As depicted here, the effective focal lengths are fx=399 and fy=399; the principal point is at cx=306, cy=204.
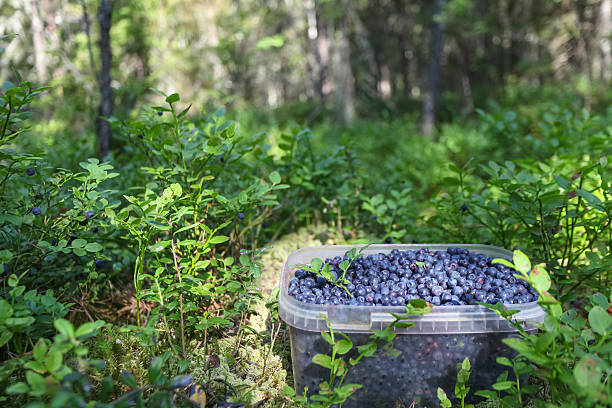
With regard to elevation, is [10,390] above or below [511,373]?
above

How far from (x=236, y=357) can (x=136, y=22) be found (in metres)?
10.6

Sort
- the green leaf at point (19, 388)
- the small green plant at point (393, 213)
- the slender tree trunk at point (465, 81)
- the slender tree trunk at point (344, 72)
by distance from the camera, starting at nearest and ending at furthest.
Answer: the green leaf at point (19, 388) < the small green plant at point (393, 213) < the slender tree trunk at point (344, 72) < the slender tree trunk at point (465, 81)

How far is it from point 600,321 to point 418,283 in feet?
1.81

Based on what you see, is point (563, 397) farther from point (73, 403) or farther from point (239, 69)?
point (239, 69)

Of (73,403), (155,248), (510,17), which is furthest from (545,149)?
(510,17)

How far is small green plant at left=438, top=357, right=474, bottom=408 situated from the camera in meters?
1.22

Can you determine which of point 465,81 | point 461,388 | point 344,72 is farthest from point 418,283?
point 465,81

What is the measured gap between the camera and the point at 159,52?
12078 mm

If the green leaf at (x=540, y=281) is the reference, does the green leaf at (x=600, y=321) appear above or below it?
below

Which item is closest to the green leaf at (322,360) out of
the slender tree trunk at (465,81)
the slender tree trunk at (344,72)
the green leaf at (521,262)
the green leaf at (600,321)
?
the green leaf at (521,262)

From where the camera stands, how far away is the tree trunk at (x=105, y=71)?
2625 millimetres

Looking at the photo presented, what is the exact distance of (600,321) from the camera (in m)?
1.00

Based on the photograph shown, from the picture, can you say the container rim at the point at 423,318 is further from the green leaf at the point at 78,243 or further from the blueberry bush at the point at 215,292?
the green leaf at the point at 78,243

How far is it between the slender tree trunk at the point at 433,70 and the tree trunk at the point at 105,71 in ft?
19.0
